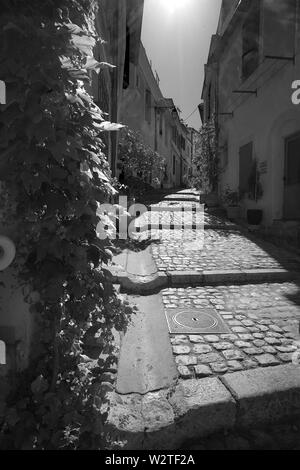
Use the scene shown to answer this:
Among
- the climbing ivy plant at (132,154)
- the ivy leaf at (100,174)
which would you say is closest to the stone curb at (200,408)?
the ivy leaf at (100,174)

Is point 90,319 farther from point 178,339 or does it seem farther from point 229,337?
point 229,337

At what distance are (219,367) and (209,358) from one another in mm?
160

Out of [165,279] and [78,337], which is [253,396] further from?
[165,279]

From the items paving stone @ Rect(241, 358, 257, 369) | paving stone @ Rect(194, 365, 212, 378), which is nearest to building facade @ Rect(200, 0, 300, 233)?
paving stone @ Rect(241, 358, 257, 369)

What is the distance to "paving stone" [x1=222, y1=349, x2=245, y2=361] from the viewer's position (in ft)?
9.25

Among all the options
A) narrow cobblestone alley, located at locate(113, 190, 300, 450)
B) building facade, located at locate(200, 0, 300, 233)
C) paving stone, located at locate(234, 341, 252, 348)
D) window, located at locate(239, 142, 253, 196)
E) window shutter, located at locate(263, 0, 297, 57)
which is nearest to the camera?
narrow cobblestone alley, located at locate(113, 190, 300, 450)

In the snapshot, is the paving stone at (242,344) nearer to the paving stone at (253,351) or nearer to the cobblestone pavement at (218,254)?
the paving stone at (253,351)

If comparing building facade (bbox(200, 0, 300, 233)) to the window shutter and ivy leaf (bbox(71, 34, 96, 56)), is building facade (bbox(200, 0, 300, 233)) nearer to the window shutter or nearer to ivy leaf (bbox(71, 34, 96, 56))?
the window shutter

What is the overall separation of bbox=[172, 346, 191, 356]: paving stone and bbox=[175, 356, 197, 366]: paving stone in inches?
3.0

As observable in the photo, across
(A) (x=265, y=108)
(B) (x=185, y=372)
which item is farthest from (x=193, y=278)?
(A) (x=265, y=108)

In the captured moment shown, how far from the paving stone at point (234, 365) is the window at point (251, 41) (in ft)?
28.5

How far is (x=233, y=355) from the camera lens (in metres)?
2.88

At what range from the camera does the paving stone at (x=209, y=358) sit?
109 inches

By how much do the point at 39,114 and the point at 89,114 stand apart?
34 centimetres
